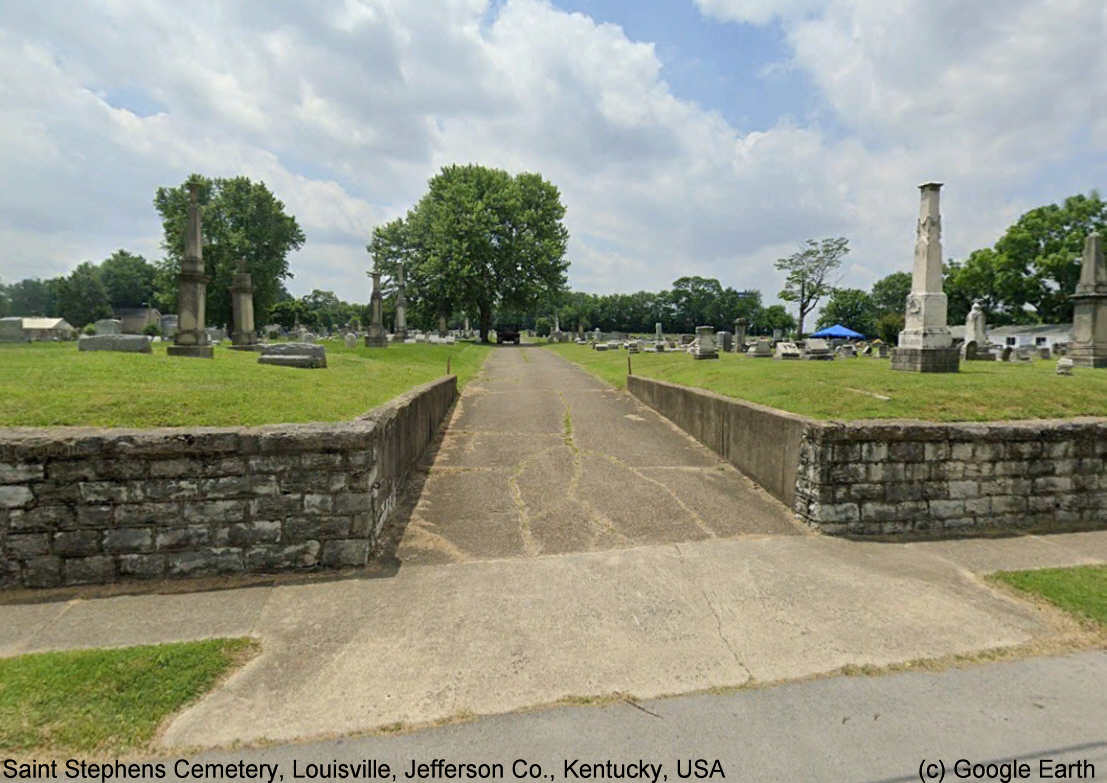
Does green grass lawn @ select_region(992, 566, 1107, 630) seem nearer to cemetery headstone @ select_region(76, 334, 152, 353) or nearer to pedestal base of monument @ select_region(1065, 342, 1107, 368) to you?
cemetery headstone @ select_region(76, 334, 152, 353)

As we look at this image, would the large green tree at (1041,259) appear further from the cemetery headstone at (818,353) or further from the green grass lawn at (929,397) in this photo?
the green grass lawn at (929,397)

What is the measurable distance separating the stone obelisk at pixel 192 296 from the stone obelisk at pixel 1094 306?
26.2m

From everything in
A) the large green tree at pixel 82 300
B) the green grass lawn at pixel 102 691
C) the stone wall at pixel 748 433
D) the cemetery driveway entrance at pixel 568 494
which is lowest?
the green grass lawn at pixel 102 691

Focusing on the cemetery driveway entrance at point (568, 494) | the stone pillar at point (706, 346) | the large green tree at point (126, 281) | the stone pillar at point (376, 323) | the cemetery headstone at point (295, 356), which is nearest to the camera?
the cemetery driveway entrance at point (568, 494)

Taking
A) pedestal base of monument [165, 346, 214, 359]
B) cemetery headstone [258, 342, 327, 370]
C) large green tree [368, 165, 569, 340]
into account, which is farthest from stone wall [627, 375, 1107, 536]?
large green tree [368, 165, 569, 340]

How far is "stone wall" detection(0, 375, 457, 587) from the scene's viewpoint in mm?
3803

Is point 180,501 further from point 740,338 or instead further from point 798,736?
point 740,338

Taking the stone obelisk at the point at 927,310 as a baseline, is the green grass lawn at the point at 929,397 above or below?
below

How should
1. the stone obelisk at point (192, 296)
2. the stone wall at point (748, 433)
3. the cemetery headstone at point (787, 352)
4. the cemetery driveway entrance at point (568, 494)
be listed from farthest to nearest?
Result: 1. the cemetery headstone at point (787, 352)
2. the stone obelisk at point (192, 296)
3. the stone wall at point (748, 433)
4. the cemetery driveway entrance at point (568, 494)

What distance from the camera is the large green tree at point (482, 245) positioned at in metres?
42.8

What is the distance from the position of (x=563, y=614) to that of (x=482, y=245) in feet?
138

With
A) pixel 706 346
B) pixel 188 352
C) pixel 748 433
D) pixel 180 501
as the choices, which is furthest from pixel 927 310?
pixel 188 352

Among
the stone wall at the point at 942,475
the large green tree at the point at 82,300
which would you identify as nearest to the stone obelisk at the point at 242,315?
the stone wall at the point at 942,475

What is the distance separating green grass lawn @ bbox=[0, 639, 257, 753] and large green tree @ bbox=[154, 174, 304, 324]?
1780 inches
